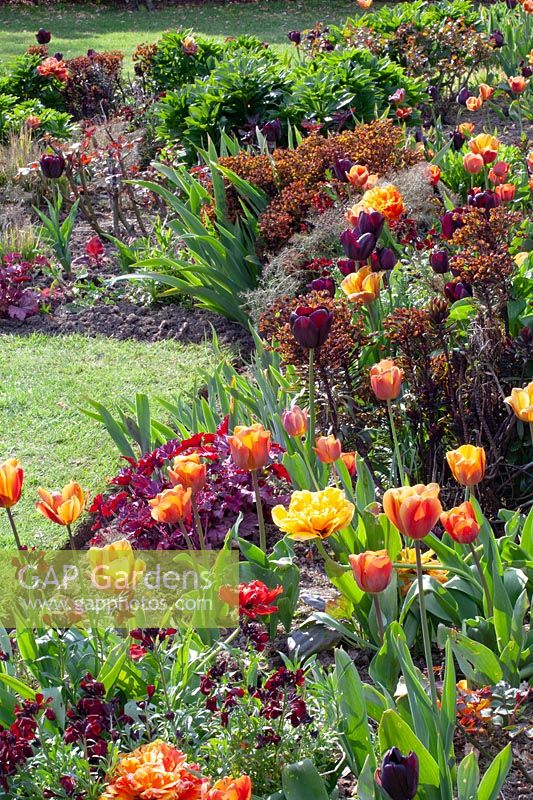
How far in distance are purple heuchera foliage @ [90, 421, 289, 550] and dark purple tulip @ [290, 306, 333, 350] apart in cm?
49

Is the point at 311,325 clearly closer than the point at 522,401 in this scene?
No

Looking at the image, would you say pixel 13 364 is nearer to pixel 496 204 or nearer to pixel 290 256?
pixel 290 256

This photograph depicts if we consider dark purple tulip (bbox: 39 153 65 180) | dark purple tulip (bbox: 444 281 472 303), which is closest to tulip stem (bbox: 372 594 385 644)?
dark purple tulip (bbox: 444 281 472 303)

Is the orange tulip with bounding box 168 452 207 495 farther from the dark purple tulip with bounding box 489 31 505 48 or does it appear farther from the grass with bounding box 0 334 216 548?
the dark purple tulip with bounding box 489 31 505 48

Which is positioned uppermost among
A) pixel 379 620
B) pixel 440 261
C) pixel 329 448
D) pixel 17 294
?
pixel 440 261

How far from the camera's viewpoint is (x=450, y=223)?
3.50 metres

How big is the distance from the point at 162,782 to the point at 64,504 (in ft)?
2.53

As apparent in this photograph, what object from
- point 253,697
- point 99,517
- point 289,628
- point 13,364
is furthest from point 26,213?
point 253,697

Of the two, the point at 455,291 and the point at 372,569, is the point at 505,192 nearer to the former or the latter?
the point at 455,291

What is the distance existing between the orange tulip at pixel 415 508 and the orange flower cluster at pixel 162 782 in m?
0.52

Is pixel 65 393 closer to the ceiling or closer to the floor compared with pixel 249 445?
closer to the floor

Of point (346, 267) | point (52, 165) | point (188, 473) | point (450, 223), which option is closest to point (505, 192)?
point (450, 223)

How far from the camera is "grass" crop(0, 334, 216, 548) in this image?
383 cm

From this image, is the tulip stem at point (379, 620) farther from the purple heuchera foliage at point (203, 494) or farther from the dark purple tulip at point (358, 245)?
the dark purple tulip at point (358, 245)
